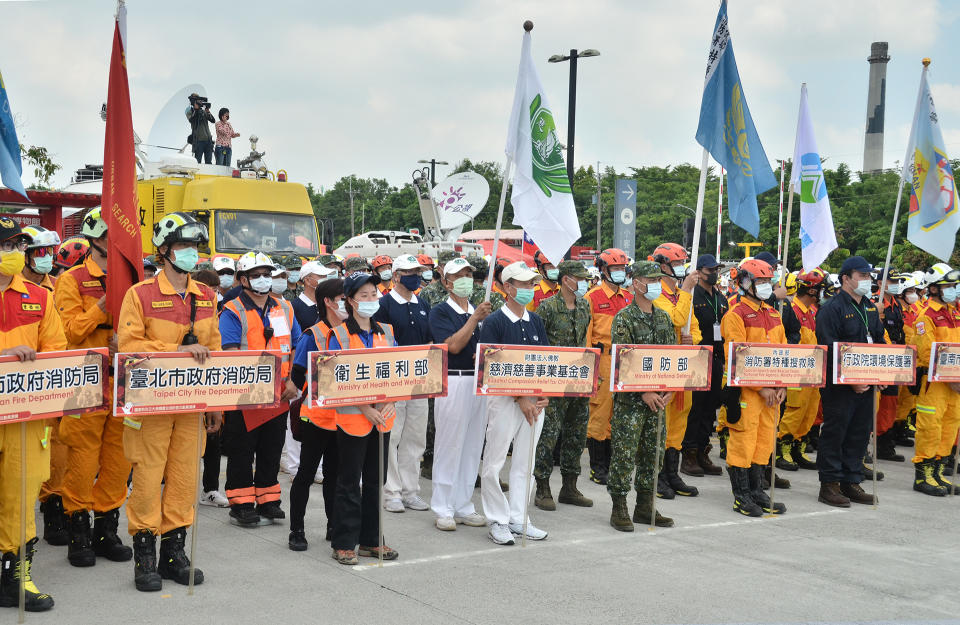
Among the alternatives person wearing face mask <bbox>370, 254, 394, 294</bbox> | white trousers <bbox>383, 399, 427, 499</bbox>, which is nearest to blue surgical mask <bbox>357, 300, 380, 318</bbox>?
white trousers <bbox>383, 399, 427, 499</bbox>

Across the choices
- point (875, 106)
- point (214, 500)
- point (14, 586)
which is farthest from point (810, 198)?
point (875, 106)

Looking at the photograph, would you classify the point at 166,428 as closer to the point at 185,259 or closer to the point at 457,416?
the point at 185,259

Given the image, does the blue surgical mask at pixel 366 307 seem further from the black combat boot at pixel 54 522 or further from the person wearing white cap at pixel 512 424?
the black combat boot at pixel 54 522

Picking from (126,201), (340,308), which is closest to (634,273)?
(340,308)

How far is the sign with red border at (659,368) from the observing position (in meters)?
7.26

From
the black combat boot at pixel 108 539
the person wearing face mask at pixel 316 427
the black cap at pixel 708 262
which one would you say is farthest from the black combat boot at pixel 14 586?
the black cap at pixel 708 262

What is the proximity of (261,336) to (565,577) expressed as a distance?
10.2 feet

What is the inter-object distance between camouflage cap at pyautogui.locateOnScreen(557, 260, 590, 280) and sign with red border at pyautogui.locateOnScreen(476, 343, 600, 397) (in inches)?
51.6

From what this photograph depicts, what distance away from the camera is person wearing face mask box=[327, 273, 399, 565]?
244 inches

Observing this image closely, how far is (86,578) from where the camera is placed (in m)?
5.87

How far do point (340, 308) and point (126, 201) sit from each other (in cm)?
163

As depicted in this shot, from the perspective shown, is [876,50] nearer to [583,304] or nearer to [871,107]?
[871,107]

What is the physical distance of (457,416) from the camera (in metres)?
7.59

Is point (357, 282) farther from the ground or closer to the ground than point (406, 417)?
farther from the ground
